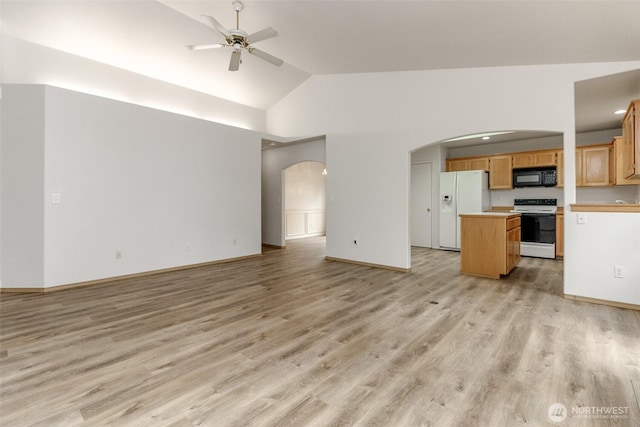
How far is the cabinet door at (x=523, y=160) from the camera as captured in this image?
6605mm

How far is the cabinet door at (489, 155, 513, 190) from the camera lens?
6859 mm

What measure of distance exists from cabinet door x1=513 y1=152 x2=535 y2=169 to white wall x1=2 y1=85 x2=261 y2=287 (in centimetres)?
603

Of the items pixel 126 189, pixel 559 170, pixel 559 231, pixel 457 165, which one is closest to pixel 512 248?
pixel 559 231

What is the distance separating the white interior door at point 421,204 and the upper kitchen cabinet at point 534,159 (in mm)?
1904

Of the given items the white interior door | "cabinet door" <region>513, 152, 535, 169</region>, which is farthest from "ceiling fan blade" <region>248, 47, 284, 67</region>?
"cabinet door" <region>513, 152, 535, 169</region>

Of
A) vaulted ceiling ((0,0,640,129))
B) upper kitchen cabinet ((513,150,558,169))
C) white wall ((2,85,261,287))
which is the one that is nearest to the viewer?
vaulted ceiling ((0,0,640,129))

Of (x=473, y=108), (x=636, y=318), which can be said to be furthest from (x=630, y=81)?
(x=636, y=318)

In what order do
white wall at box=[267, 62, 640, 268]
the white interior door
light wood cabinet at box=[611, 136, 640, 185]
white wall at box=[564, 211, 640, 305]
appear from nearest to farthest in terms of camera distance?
white wall at box=[564, 211, 640, 305] < white wall at box=[267, 62, 640, 268] < light wood cabinet at box=[611, 136, 640, 185] < the white interior door

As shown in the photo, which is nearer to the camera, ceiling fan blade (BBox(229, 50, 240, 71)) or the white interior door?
ceiling fan blade (BBox(229, 50, 240, 71))

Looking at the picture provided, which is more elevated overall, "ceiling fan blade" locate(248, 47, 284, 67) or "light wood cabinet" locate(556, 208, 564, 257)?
"ceiling fan blade" locate(248, 47, 284, 67)

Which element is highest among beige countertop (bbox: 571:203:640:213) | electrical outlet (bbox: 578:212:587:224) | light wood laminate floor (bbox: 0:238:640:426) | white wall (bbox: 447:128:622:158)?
white wall (bbox: 447:128:622:158)

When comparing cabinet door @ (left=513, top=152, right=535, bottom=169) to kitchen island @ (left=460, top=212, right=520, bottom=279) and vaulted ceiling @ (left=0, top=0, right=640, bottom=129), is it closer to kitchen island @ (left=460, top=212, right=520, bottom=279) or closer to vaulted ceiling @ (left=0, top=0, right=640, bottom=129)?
kitchen island @ (left=460, top=212, right=520, bottom=279)

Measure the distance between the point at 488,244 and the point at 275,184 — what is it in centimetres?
512

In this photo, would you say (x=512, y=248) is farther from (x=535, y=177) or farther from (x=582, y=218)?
(x=535, y=177)
